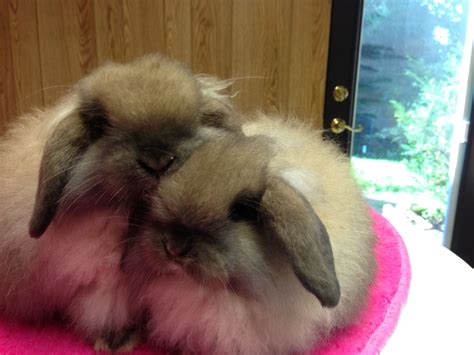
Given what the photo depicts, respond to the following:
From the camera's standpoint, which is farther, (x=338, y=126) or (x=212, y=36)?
(x=338, y=126)

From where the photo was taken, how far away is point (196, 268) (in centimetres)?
68

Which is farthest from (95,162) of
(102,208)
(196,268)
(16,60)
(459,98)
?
(459,98)

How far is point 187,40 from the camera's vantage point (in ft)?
7.38

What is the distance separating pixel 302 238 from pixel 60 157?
355 millimetres

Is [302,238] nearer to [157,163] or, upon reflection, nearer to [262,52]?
[157,163]

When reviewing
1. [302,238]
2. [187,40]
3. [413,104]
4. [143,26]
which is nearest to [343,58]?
[413,104]

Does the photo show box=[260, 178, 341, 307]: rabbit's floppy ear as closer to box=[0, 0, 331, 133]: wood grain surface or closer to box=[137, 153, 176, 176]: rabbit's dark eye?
box=[137, 153, 176, 176]: rabbit's dark eye

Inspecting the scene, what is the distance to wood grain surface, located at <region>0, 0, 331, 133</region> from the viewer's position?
7.27ft

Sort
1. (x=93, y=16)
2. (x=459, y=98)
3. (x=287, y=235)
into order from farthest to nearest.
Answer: (x=459, y=98) → (x=93, y=16) → (x=287, y=235)

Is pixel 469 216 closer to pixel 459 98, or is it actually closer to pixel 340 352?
pixel 459 98

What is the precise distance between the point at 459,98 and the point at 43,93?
76.0 inches

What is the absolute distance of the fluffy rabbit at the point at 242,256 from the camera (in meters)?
0.67

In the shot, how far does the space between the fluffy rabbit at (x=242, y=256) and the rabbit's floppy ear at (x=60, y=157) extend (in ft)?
0.42

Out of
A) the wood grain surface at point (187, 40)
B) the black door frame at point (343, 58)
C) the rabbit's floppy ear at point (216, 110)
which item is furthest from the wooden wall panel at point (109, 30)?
the rabbit's floppy ear at point (216, 110)
